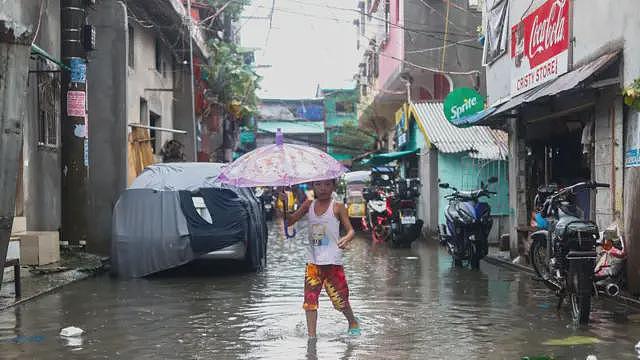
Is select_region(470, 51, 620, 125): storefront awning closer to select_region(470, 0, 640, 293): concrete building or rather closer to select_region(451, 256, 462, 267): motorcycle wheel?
select_region(470, 0, 640, 293): concrete building

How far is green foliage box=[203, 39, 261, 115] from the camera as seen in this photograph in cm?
3209

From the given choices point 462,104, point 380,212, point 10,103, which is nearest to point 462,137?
point 380,212

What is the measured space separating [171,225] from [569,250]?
21.9 ft

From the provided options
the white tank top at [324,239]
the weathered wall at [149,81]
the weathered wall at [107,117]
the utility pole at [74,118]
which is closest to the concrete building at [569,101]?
the white tank top at [324,239]

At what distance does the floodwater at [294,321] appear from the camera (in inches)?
273

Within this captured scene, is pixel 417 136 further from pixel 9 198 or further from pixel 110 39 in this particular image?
pixel 9 198

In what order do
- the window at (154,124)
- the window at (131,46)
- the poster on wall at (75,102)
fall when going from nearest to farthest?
1. the poster on wall at (75,102)
2. the window at (131,46)
3. the window at (154,124)

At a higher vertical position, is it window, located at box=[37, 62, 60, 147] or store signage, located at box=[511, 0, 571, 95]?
store signage, located at box=[511, 0, 571, 95]

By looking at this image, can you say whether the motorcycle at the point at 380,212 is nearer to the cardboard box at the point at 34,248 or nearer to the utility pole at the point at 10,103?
the cardboard box at the point at 34,248

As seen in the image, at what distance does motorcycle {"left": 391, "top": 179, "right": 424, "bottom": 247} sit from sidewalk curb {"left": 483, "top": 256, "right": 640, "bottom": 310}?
326 centimetres

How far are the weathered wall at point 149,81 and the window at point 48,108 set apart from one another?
4242mm

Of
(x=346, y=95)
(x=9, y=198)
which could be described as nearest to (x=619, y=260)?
(x=9, y=198)

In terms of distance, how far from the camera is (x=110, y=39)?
1590cm

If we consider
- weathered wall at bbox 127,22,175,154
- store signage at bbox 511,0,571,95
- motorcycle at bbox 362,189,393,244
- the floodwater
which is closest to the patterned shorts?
the floodwater
